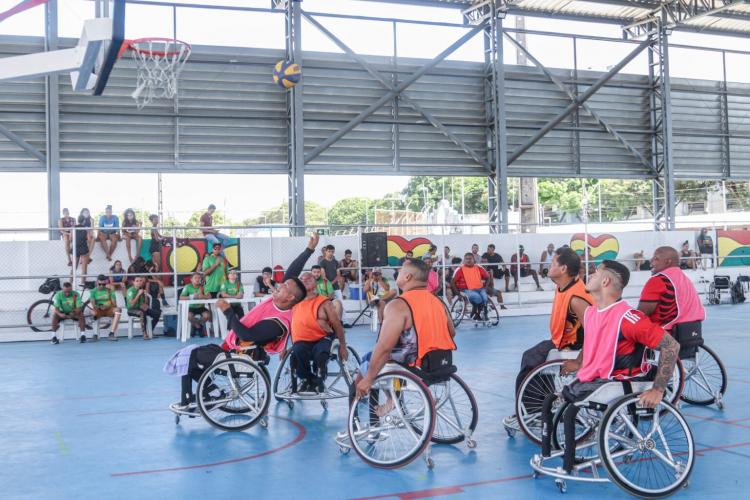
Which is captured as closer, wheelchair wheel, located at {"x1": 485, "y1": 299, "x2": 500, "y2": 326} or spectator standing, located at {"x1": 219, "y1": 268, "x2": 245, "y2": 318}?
spectator standing, located at {"x1": 219, "y1": 268, "x2": 245, "y2": 318}

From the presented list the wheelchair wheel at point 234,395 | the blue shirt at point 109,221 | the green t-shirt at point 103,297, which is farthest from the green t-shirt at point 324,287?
the wheelchair wheel at point 234,395

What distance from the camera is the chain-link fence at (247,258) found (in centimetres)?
1548

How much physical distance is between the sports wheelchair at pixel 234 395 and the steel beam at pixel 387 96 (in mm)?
14205

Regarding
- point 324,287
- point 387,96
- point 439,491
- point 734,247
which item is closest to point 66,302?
point 324,287

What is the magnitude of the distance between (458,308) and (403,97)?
7.68 metres

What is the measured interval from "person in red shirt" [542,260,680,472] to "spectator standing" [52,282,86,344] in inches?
468

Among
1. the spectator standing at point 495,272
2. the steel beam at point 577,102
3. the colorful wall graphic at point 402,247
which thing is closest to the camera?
the spectator standing at point 495,272

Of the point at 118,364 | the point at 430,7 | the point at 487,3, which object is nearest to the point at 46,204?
the point at 118,364

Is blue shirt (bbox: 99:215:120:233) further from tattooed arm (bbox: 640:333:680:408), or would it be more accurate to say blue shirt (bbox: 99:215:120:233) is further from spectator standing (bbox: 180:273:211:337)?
tattooed arm (bbox: 640:333:680:408)

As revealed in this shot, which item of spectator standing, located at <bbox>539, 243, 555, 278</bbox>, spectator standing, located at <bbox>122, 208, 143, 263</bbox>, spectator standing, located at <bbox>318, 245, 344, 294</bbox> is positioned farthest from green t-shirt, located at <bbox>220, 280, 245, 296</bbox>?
spectator standing, located at <bbox>539, 243, 555, 278</bbox>

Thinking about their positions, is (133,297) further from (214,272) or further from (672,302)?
(672,302)

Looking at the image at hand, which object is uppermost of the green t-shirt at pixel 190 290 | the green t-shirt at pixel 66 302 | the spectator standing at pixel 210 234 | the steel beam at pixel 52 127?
the steel beam at pixel 52 127

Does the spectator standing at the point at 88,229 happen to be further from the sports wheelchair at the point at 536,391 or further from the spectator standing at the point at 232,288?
the sports wheelchair at the point at 536,391

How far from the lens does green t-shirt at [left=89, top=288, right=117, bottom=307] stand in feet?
49.0
